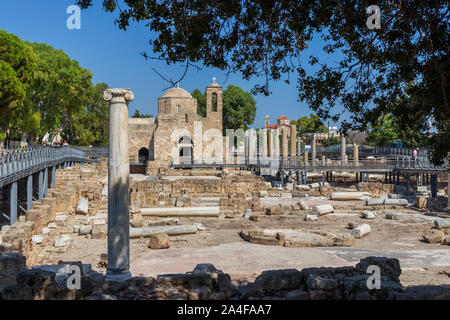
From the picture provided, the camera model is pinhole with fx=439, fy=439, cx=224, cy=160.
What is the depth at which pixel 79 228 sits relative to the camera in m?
13.8

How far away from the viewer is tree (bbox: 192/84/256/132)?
64312 mm

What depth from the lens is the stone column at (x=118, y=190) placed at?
281 inches

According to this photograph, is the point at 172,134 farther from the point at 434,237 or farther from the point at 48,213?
the point at 434,237

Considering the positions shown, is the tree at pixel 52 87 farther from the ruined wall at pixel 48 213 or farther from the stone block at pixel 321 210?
the stone block at pixel 321 210

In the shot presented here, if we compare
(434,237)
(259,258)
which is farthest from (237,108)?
(259,258)

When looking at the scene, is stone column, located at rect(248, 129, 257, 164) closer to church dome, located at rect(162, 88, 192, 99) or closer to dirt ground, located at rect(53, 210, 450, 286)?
church dome, located at rect(162, 88, 192, 99)

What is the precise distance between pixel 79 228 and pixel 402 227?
11.2 m

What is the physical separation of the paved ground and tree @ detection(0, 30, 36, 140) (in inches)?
692

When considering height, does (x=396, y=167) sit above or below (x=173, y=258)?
above

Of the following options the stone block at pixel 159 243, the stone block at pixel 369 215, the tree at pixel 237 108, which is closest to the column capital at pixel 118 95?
the stone block at pixel 159 243

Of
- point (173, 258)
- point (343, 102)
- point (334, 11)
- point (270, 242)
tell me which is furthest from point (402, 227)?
point (334, 11)
